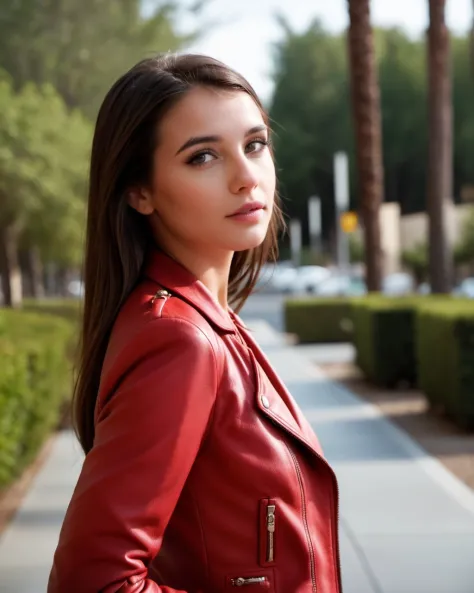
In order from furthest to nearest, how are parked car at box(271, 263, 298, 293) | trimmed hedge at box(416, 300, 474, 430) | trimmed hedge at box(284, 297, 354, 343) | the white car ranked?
1. the white car
2. parked car at box(271, 263, 298, 293)
3. trimmed hedge at box(284, 297, 354, 343)
4. trimmed hedge at box(416, 300, 474, 430)

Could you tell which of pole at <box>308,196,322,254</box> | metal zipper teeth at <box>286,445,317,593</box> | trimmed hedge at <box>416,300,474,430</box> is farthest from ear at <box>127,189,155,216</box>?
pole at <box>308,196,322,254</box>

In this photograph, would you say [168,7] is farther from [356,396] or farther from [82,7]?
[356,396]

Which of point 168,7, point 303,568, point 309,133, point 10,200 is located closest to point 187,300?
point 303,568

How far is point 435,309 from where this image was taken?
1173 cm

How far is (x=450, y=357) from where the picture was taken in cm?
1090

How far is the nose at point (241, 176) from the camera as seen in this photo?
1.66m

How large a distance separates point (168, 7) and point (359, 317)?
26.5m

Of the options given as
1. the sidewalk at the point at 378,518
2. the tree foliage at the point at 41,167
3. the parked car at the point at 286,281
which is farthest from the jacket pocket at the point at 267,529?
the parked car at the point at 286,281

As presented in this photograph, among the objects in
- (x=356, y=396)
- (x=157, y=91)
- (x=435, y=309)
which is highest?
(x=157, y=91)

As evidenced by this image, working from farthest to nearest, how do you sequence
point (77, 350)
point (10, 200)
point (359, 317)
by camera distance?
point (10, 200) → point (359, 317) → point (77, 350)

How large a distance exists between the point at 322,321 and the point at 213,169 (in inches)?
879

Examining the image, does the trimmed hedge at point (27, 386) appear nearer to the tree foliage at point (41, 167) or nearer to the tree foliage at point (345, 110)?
the tree foliage at point (41, 167)

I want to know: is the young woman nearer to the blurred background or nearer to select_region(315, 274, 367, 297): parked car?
the blurred background

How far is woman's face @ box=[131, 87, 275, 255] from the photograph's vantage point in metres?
1.66
